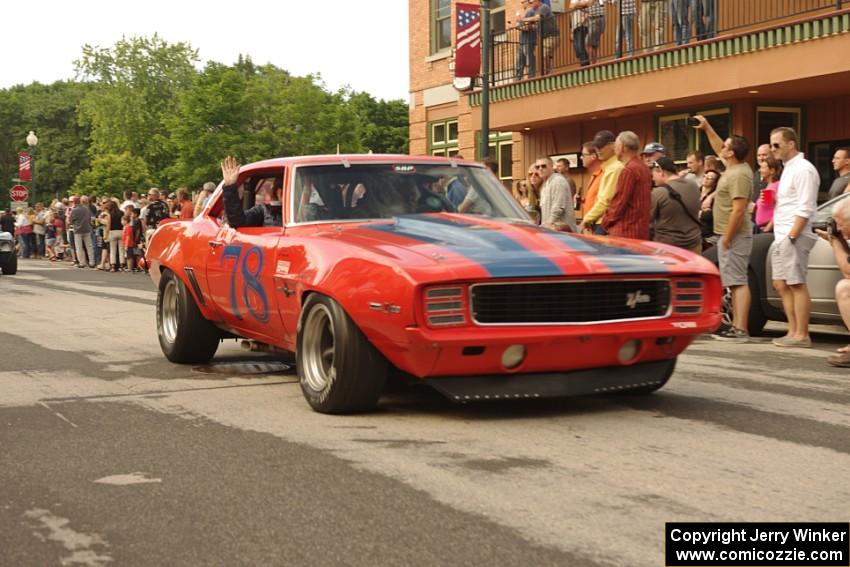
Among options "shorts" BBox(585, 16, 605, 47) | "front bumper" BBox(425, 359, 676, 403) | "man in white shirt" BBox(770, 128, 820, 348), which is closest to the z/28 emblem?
"front bumper" BBox(425, 359, 676, 403)

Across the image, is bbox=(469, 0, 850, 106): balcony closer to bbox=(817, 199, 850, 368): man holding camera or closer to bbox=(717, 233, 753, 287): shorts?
bbox=(717, 233, 753, 287): shorts

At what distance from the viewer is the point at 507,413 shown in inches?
247

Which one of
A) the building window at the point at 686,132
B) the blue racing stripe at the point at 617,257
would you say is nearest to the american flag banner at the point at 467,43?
the building window at the point at 686,132

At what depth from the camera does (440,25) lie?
30.1m

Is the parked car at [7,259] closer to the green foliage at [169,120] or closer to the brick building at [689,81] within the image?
the brick building at [689,81]

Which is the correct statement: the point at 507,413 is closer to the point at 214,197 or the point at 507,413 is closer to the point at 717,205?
the point at 214,197

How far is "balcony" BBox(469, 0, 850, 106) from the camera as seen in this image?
1739 cm

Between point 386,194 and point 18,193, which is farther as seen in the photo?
point 18,193

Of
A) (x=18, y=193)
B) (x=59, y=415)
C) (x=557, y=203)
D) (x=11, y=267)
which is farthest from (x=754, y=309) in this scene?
(x=18, y=193)

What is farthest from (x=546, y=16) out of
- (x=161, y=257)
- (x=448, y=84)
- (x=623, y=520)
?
(x=623, y=520)

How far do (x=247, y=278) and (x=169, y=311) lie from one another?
5.78ft

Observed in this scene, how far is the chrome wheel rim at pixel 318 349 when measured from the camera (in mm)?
6344

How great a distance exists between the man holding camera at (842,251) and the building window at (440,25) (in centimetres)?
2182

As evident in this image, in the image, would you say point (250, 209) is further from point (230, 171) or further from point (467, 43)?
point (467, 43)
